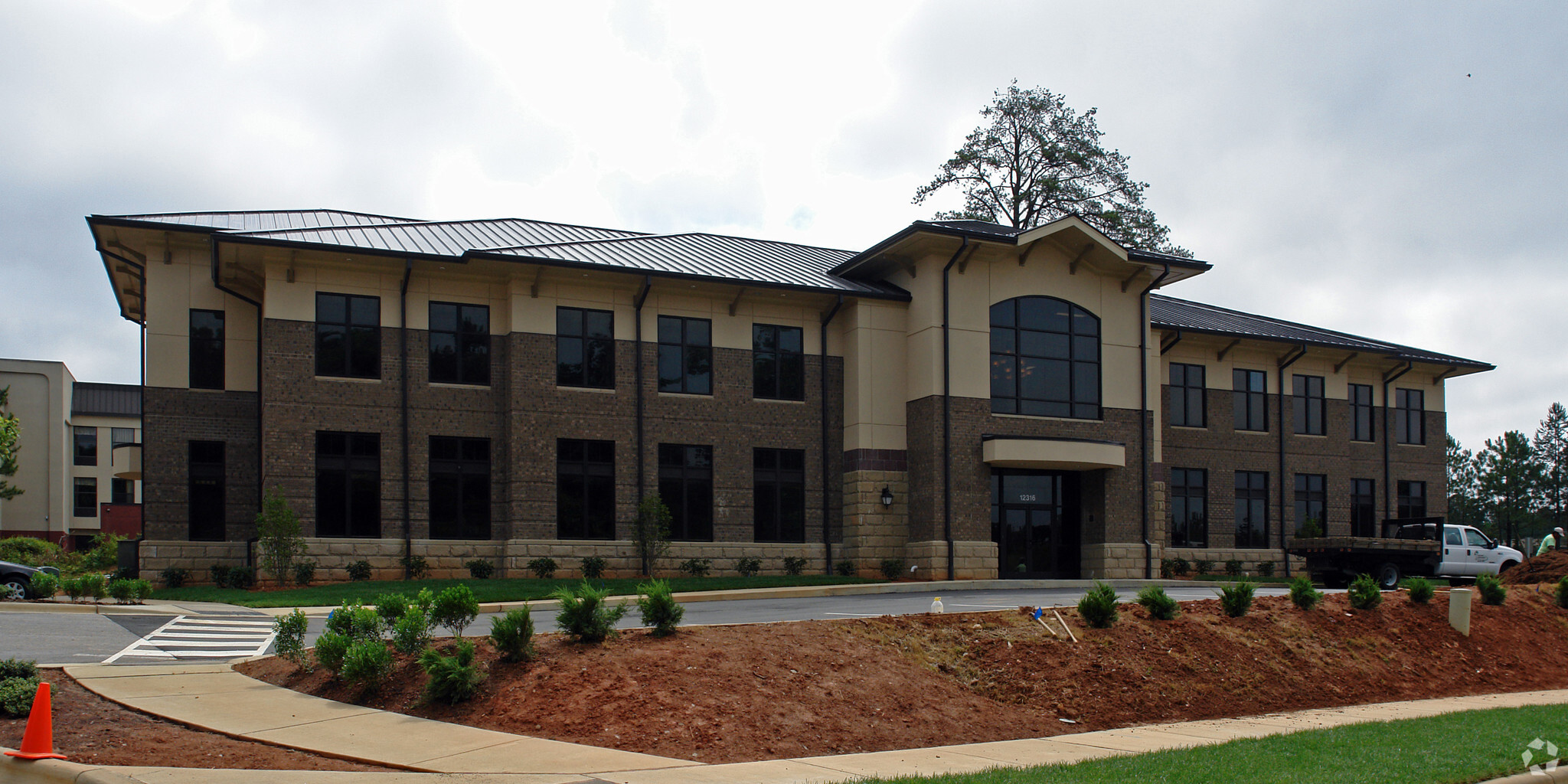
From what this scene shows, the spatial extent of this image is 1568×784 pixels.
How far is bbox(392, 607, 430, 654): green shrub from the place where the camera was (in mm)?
11203

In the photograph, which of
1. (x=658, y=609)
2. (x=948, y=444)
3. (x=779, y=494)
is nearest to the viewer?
(x=658, y=609)

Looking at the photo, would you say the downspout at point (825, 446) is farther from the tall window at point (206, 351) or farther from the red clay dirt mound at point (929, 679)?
the red clay dirt mound at point (929, 679)

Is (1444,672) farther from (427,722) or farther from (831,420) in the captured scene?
(831,420)

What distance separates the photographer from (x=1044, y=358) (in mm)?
32062

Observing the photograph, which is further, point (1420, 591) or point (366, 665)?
point (1420, 591)

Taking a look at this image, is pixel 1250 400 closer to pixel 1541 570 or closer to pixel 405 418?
pixel 1541 570

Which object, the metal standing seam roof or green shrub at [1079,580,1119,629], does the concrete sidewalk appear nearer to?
green shrub at [1079,580,1119,629]

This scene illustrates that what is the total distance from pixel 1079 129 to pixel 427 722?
158ft

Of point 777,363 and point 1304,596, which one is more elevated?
point 777,363

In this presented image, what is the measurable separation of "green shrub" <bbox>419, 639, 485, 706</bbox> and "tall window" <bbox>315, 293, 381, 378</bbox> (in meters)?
19.5

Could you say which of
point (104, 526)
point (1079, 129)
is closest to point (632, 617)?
point (1079, 129)

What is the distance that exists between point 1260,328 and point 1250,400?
10.6 ft

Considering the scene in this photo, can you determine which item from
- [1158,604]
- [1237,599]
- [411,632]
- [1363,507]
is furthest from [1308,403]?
[411,632]

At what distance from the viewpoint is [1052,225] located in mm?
31219
